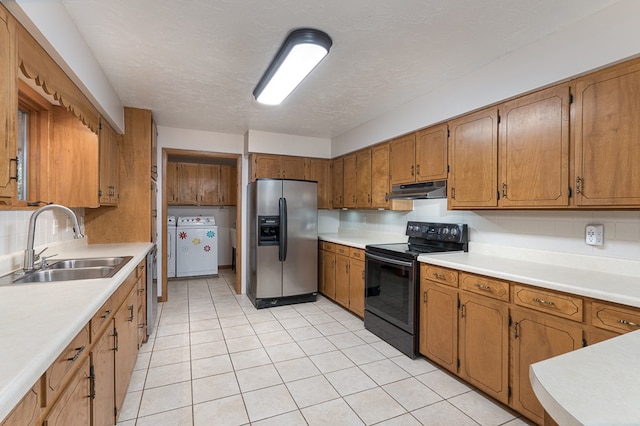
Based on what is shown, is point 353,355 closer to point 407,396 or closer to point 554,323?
point 407,396

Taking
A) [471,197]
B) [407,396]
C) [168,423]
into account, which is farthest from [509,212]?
[168,423]

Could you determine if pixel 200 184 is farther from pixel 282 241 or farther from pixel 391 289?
pixel 391 289

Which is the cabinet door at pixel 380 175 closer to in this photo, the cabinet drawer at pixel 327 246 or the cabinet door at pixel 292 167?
the cabinet drawer at pixel 327 246

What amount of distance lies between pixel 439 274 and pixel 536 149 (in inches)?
43.1

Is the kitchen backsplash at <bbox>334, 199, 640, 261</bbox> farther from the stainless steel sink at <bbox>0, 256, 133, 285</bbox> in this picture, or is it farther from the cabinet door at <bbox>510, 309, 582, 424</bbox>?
the stainless steel sink at <bbox>0, 256, 133, 285</bbox>

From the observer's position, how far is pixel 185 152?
13.9 ft

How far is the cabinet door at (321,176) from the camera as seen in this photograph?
15.2 ft

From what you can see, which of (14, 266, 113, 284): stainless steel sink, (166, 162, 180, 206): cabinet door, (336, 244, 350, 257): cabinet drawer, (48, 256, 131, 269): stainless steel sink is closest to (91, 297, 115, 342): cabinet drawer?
(14, 266, 113, 284): stainless steel sink

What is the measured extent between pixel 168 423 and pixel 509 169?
9.06ft

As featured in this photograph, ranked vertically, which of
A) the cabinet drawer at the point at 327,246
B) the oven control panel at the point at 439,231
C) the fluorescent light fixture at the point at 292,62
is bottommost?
the cabinet drawer at the point at 327,246

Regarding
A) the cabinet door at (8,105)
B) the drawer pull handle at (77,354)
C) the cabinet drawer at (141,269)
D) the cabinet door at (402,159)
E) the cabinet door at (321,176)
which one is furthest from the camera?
the cabinet door at (321,176)

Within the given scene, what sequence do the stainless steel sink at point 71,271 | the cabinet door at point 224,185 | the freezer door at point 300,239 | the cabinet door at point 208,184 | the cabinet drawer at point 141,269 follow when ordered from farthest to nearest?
the cabinet door at point 224,185 → the cabinet door at point 208,184 → the freezer door at point 300,239 → the cabinet drawer at point 141,269 → the stainless steel sink at point 71,271

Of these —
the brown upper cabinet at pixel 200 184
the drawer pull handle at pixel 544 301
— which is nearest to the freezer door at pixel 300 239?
the brown upper cabinet at pixel 200 184

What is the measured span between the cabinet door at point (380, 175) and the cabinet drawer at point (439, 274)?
1132 mm
